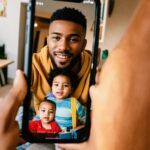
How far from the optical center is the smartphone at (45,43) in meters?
0.31

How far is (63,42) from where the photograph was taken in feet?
1.08

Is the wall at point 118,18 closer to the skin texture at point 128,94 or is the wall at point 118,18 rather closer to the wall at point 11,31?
the wall at point 11,31

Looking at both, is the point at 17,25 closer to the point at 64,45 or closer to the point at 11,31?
the point at 11,31

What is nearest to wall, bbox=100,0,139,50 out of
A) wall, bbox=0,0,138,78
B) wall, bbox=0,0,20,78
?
wall, bbox=0,0,138,78

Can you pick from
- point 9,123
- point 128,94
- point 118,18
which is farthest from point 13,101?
point 118,18

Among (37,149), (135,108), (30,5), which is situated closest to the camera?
(135,108)

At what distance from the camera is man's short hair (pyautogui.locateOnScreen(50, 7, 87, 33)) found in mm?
326

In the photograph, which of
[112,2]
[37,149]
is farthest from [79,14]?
[112,2]

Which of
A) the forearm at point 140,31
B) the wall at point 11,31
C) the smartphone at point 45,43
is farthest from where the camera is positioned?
the wall at point 11,31

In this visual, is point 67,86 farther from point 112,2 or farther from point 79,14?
point 112,2

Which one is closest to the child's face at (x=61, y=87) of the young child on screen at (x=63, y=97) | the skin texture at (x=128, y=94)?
the young child on screen at (x=63, y=97)

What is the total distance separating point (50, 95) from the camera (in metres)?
0.34

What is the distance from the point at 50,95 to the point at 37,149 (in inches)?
9.2

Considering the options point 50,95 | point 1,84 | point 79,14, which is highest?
point 79,14
